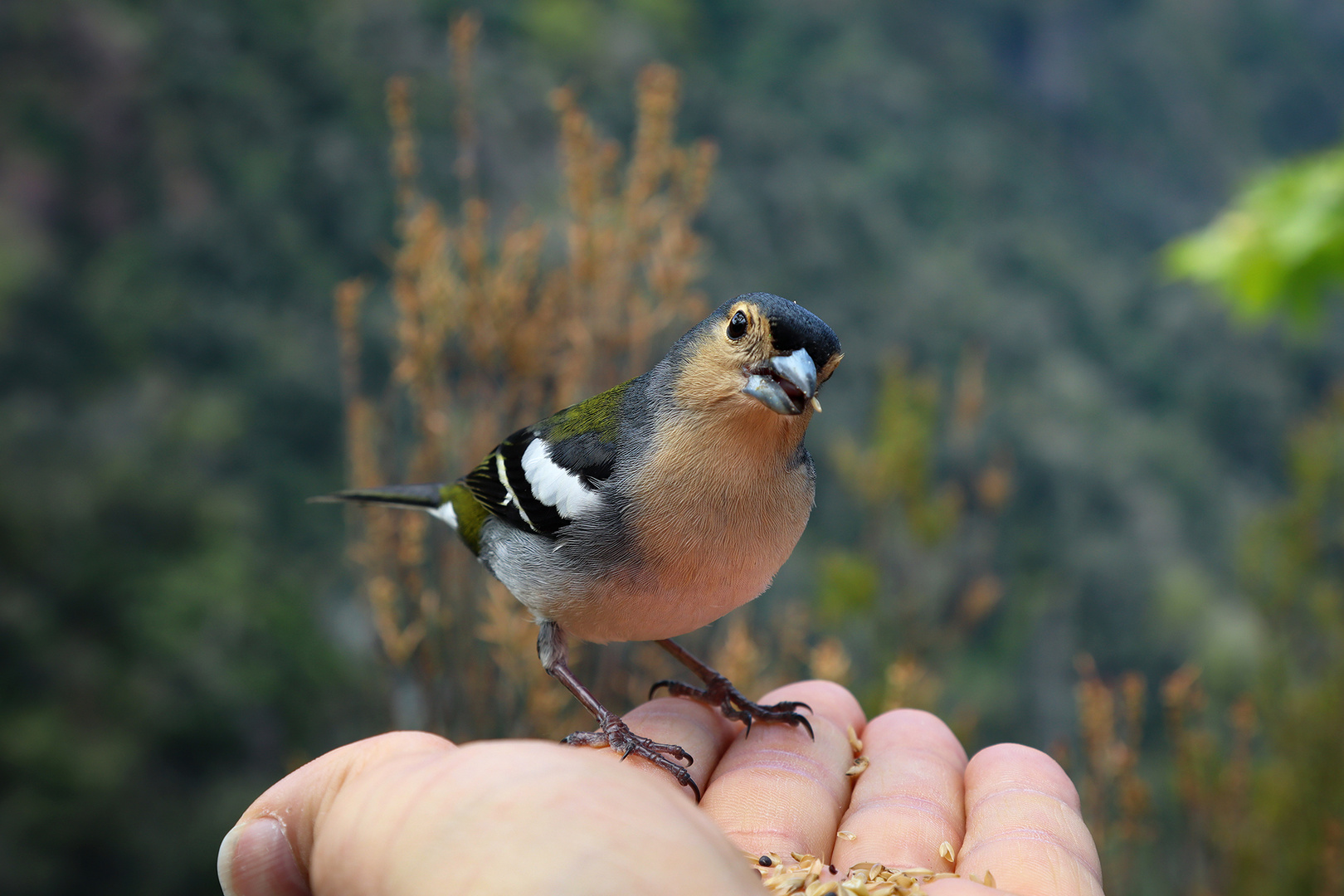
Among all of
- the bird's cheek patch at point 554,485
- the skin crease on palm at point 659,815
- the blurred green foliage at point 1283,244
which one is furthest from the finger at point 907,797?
the blurred green foliage at point 1283,244

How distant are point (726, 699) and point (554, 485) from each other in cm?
67

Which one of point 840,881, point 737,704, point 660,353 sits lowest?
point 840,881

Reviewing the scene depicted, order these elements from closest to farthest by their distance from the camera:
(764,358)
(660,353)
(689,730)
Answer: (764,358)
(689,730)
(660,353)

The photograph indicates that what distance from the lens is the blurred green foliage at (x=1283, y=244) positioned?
454 cm

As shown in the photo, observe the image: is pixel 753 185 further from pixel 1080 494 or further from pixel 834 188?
pixel 1080 494

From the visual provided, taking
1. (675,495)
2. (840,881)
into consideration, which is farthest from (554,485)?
(840,881)

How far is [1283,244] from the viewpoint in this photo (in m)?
4.69

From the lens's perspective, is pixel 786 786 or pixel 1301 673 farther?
pixel 1301 673

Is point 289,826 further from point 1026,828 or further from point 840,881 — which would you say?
point 1026,828

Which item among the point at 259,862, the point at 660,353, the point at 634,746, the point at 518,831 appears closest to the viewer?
the point at 518,831

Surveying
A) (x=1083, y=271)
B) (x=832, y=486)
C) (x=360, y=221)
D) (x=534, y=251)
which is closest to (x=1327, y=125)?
(x=1083, y=271)

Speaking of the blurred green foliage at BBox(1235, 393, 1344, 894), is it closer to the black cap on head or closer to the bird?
the bird

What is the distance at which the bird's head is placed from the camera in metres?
1.55

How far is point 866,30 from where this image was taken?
888cm
